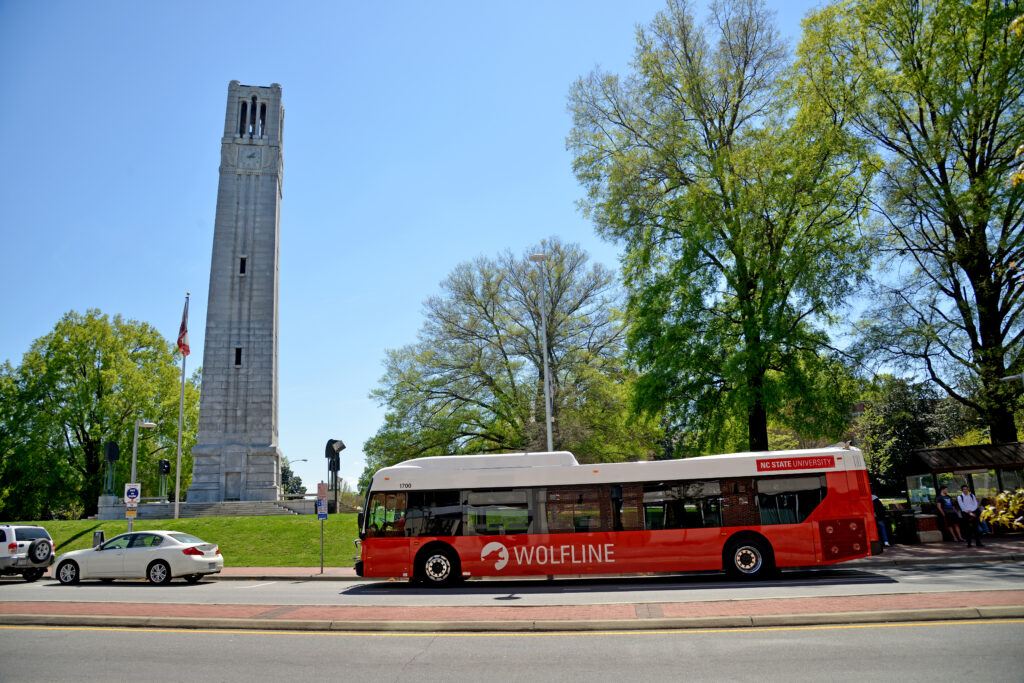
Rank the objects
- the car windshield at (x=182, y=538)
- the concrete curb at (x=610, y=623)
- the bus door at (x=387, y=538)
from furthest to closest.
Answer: the car windshield at (x=182, y=538), the bus door at (x=387, y=538), the concrete curb at (x=610, y=623)

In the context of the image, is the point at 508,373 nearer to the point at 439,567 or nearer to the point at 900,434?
the point at 439,567

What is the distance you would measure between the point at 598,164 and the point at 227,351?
26948 mm

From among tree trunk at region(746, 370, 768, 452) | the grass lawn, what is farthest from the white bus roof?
the grass lawn

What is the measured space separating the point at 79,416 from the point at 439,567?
44.5m

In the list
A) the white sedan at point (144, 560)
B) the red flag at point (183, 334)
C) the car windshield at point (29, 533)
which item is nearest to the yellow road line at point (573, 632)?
the white sedan at point (144, 560)

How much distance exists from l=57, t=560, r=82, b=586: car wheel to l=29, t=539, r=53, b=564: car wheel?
1.93 meters

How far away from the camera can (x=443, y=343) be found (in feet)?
113

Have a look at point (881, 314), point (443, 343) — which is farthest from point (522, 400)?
point (881, 314)

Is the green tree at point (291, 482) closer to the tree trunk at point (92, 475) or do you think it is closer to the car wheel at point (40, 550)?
the tree trunk at point (92, 475)

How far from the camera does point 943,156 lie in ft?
77.9

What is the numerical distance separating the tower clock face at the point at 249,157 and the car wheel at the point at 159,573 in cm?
3278

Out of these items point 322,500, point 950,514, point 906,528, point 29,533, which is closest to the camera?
point 29,533

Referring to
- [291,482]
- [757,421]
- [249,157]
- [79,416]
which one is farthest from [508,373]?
[291,482]

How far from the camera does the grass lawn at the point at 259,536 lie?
24625mm
